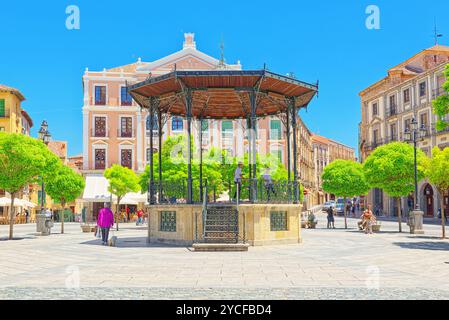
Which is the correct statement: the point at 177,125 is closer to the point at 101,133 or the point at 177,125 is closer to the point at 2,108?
the point at 101,133

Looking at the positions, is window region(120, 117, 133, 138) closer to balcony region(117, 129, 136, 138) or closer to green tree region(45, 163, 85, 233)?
balcony region(117, 129, 136, 138)

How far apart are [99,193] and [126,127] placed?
281 inches

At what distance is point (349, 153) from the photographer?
131m

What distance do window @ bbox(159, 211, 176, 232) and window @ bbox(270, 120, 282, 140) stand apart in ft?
111

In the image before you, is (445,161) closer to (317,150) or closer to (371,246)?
(371,246)

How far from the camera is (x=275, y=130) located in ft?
168

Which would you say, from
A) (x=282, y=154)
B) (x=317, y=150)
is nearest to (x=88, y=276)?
(x=282, y=154)

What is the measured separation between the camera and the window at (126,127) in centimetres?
4816

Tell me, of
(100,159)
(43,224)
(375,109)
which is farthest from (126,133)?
(375,109)

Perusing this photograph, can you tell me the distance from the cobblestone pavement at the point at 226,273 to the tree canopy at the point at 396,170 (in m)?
9.44

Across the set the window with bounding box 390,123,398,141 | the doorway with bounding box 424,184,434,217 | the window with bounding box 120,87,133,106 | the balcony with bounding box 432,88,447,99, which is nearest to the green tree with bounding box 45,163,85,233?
the window with bounding box 120,87,133,106

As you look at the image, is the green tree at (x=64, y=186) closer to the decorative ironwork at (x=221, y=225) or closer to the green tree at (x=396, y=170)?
the decorative ironwork at (x=221, y=225)

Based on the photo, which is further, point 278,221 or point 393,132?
point 393,132

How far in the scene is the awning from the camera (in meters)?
41.7
